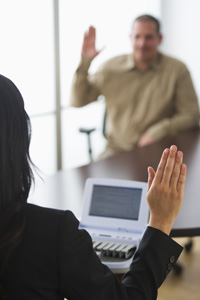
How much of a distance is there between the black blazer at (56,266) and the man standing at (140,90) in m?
2.42

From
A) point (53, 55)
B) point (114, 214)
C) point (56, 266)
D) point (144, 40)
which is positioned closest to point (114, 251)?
point (114, 214)

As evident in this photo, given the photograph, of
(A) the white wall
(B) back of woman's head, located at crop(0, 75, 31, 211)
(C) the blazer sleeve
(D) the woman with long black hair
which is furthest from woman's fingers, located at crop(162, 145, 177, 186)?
(A) the white wall

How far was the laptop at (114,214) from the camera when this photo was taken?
1787mm

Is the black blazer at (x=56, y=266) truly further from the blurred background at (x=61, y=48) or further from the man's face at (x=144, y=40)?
the blurred background at (x=61, y=48)

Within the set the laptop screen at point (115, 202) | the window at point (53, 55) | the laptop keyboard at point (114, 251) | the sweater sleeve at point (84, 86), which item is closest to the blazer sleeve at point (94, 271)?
the laptop keyboard at point (114, 251)

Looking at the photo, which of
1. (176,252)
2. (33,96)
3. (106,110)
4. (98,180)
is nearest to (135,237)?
(98,180)

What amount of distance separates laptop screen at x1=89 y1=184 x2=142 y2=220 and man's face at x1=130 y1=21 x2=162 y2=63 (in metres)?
1.97

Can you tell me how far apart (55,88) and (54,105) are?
160mm

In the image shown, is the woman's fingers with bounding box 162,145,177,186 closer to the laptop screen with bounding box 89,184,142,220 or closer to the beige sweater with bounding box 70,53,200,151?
the laptop screen with bounding box 89,184,142,220

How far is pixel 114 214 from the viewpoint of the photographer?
6.17 feet

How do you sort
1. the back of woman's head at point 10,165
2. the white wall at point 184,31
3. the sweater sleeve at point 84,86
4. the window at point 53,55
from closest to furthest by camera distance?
the back of woman's head at point 10,165, the sweater sleeve at point 84,86, the window at point 53,55, the white wall at point 184,31

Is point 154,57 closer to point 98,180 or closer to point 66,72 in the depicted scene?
point 66,72

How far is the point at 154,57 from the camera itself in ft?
12.3

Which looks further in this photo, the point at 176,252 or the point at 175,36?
the point at 175,36
